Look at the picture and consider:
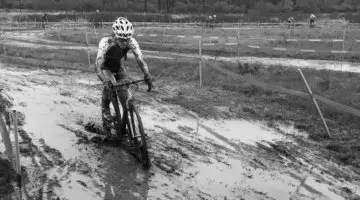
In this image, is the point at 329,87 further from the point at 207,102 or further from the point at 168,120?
the point at 168,120

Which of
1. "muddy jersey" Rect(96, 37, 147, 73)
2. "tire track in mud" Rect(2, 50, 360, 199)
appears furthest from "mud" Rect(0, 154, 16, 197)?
"muddy jersey" Rect(96, 37, 147, 73)

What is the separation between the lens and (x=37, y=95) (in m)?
11.1

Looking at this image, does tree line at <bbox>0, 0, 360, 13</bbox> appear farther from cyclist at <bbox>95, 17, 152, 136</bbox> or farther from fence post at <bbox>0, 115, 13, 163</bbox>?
fence post at <bbox>0, 115, 13, 163</bbox>

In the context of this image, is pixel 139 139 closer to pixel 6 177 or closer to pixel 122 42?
pixel 122 42

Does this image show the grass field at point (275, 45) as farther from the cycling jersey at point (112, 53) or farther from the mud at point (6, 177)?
the mud at point (6, 177)

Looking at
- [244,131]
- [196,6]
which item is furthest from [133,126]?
[196,6]

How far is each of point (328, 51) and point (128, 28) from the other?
50.5 ft

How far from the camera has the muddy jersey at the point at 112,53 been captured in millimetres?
6875

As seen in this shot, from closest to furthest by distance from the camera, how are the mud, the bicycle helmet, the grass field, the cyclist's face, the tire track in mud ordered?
the mud → the tire track in mud → the bicycle helmet → the cyclist's face → the grass field

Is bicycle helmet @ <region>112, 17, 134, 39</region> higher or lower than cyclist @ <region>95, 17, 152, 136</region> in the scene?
higher

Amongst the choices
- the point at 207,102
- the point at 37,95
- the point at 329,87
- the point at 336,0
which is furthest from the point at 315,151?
the point at 336,0

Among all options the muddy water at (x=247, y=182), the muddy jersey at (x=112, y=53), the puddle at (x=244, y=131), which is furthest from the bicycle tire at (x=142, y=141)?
the puddle at (x=244, y=131)

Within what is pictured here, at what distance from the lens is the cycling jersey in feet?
22.6

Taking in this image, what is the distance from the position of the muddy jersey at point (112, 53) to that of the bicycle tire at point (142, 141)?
101 cm
